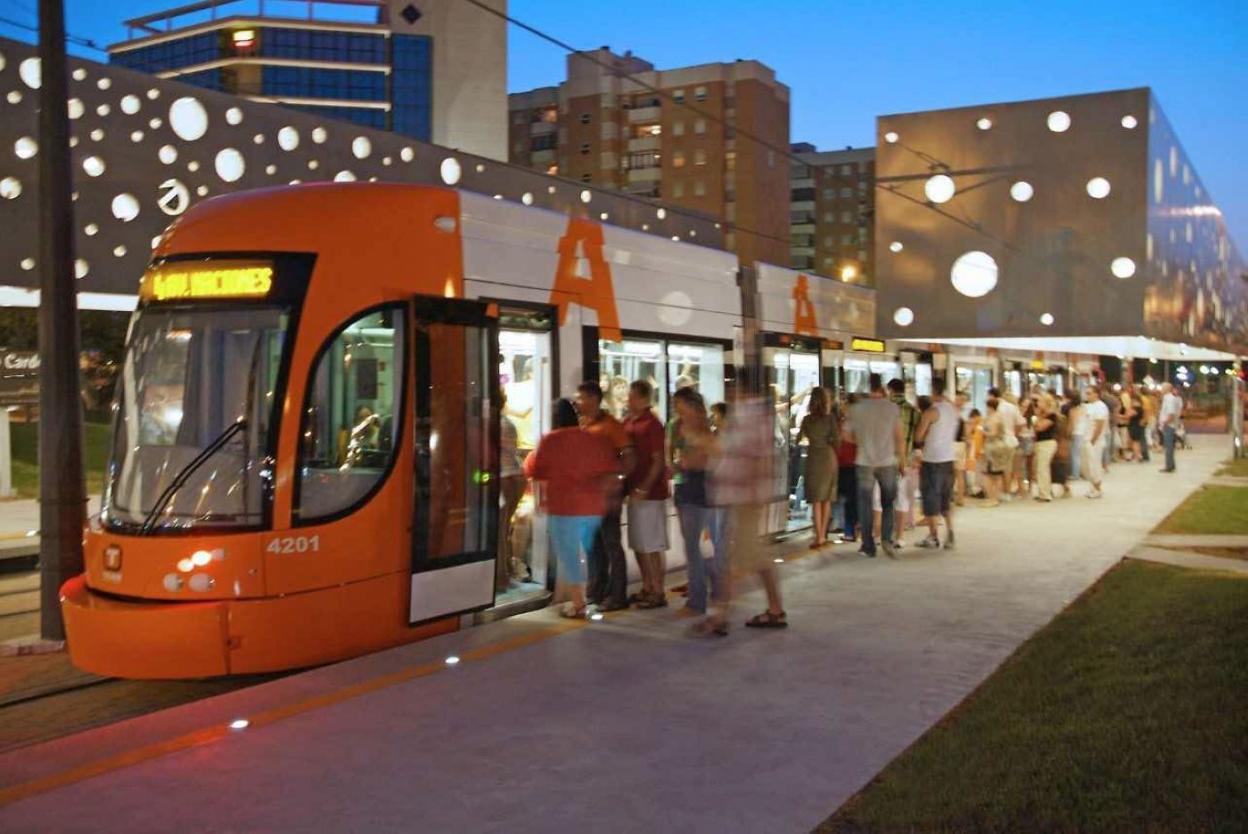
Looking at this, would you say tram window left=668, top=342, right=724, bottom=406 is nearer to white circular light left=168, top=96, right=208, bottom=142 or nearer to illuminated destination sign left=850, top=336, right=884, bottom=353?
illuminated destination sign left=850, top=336, right=884, bottom=353

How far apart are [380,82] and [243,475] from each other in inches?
4042

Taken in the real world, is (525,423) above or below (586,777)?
above

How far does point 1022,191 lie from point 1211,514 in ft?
22.5

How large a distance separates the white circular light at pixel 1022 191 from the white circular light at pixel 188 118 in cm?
1286

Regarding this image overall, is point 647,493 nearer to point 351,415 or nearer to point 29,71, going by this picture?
point 351,415

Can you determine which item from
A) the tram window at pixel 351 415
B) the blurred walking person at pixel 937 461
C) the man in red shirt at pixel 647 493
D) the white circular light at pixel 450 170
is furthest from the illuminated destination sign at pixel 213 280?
the white circular light at pixel 450 170

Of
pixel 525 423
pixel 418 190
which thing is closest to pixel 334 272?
pixel 418 190

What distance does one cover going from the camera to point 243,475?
6855 mm

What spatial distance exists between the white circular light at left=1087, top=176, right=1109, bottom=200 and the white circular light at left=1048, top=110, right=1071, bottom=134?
95cm

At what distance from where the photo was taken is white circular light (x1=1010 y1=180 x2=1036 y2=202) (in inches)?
794

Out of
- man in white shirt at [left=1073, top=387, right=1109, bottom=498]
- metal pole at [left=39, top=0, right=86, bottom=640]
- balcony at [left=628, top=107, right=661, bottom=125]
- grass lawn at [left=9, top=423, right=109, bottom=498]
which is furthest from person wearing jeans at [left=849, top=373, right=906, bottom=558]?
balcony at [left=628, top=107, right=661, bottom=125]

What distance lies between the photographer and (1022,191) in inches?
797

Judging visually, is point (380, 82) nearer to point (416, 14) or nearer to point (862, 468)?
point (416, 14)

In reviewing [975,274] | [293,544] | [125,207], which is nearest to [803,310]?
[293,544]
